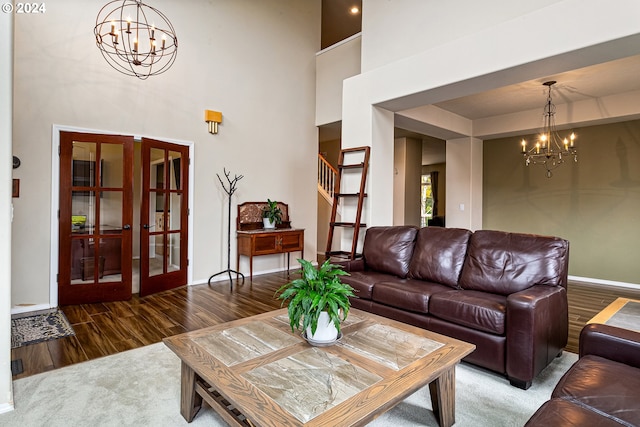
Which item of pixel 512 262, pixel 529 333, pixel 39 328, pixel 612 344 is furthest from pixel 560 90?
pixel 39 328

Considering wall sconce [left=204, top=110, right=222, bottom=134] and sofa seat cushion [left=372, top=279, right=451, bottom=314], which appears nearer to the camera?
sofa seat cushion [left=372, top=279, right=451, bottom=314]

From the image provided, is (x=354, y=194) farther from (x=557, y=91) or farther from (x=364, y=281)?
(x=557, y=91)

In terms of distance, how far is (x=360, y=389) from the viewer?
1.41 meters

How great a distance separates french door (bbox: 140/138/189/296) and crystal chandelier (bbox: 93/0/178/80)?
0.97 metres

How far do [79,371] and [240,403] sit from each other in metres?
1.88

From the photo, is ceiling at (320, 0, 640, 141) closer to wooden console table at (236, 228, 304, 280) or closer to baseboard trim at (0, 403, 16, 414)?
wooden console table at (236, 228, 304, 280)

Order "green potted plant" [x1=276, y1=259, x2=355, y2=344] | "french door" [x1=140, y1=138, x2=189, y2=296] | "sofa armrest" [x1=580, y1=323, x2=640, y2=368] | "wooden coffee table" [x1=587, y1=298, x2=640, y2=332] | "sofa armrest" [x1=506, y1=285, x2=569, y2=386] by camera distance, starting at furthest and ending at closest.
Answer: "french door" [x1=140, y1=138, x2=189, y2=296]
"wooden coffee table" [x1=587, y1=298, x2=640, y2=332]
"sofa armrest" [x1=506, y1=285, x2=569, y2=386]
"green potted plant" [x1=276, y1=259, x2=355, y2=344]
"sofa armrest" [x1=580, y1=323, x2=640, y2=368]

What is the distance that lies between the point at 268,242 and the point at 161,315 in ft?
6.72

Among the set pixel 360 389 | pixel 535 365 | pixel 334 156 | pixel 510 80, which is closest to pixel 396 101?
pixel 510 80

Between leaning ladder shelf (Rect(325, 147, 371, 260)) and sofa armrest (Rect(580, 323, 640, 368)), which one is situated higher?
leaning ladder shelf (Rect(325, 147, 371, 260))

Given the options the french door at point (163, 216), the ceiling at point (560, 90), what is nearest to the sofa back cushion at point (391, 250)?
the ceiling at point (560, 90)

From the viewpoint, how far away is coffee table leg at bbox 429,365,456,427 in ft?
5.96

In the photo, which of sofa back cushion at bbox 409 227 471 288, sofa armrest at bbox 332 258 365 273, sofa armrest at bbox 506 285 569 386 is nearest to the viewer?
sofa armrest at bbox 506 285 569 386

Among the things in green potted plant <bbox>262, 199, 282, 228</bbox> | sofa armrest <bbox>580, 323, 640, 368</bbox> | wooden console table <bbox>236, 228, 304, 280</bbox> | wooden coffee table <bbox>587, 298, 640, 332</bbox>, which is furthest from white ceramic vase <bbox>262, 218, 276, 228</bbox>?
sofa armrest <bbox>580, 323, 640, 368</bbox>
